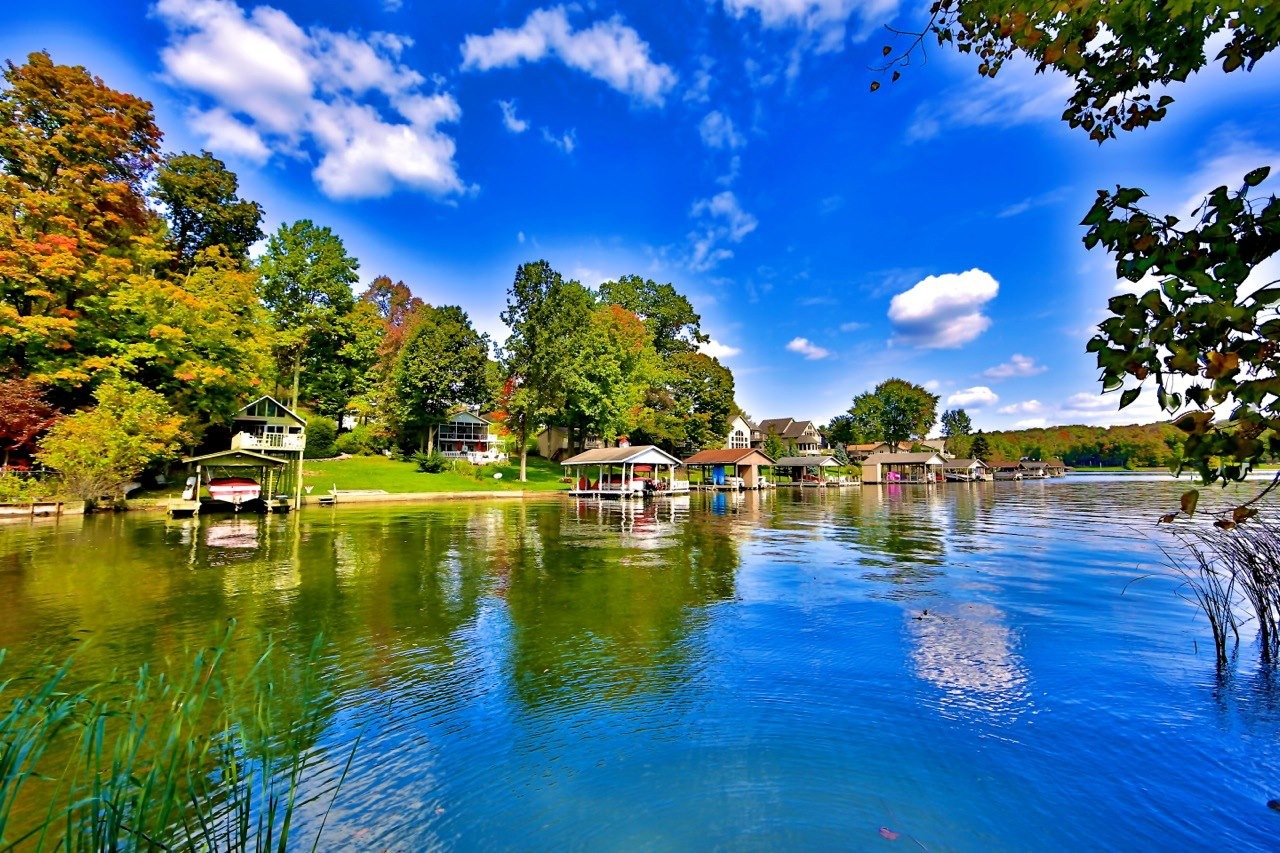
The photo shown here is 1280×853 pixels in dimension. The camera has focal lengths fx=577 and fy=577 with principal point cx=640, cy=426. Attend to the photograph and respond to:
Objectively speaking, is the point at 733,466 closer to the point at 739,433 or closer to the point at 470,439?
the point at 739,433

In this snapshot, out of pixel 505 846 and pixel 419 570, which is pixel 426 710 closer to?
pixel 505 846

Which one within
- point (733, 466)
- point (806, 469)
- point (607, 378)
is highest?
point (607, 378)

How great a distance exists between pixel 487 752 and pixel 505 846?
1440mm

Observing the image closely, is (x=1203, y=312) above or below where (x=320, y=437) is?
below

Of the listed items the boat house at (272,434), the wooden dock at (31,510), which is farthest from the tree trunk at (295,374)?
the wooden dock at (31,510)

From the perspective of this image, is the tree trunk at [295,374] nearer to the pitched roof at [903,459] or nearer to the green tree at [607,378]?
the green tree at [607,378]

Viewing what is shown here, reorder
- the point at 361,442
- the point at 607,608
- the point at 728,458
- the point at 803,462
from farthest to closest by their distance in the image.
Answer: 1. the point at 803,462
2. the point at 728,458
3. the point at 361,442
4. the point at 607,608

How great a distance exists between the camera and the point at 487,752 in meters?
5.83

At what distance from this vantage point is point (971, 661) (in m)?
8.36

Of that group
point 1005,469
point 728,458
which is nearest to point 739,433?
point 728,458

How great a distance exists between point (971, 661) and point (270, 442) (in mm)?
38924

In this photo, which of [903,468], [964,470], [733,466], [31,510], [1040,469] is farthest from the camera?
[1040,469]

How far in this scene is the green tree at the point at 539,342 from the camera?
50406 mm

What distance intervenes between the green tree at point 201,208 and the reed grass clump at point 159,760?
158ft
